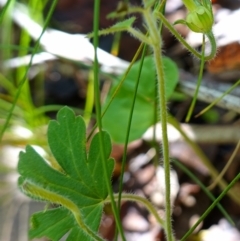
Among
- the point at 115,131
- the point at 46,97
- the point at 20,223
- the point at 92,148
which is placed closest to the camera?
the point at 92,148

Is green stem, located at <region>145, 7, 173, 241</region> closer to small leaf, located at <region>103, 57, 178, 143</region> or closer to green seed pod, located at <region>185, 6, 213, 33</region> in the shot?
green seed pod, located at <region>185, 6, 213, 33</region>

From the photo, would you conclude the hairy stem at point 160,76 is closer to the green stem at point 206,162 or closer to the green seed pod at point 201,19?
the green seed pod at point 201,19

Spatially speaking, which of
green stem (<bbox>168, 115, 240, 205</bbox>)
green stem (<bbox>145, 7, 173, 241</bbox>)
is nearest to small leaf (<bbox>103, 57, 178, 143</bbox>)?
green stem (<bbox>168, 115, 240, 205</bbox>)

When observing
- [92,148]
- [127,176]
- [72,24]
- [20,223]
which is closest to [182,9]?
[72,24]

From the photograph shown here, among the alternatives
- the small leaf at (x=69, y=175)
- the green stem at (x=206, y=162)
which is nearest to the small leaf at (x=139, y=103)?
the green stem at (x=206, y=162)

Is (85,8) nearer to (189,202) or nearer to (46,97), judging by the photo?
(46,97)

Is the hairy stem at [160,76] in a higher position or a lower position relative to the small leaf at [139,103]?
lower
